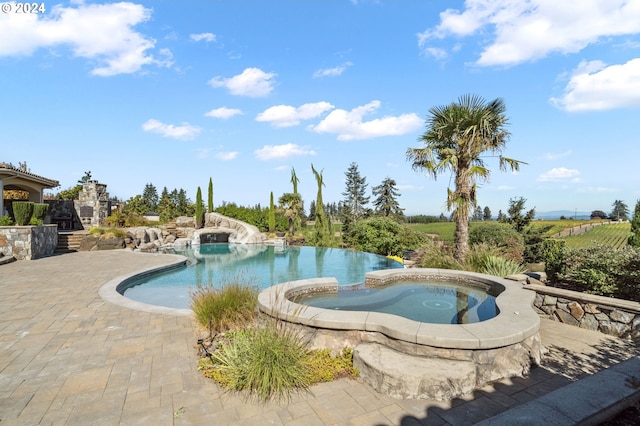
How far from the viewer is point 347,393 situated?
2.77m

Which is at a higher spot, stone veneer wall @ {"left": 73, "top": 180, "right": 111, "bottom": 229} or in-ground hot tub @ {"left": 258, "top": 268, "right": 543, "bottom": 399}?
stone veneer wall @ {"left": 73, "top": 180, "right": 111, "bottom": 229}

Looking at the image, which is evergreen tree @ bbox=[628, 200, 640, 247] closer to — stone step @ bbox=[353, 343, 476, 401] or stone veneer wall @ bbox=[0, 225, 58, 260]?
stone step @ bbox=[353, 343, 476, 401]

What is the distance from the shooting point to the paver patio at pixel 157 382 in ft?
7.97

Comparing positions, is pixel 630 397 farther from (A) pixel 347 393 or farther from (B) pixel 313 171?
(B) pixel 313 171

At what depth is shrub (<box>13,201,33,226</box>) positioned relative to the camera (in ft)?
37.7

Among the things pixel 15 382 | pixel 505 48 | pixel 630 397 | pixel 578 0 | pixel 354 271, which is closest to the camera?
pixel 630 397

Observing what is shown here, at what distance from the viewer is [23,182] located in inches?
635

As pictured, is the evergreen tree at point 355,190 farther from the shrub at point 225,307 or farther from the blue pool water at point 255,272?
the shrub at point 225,307

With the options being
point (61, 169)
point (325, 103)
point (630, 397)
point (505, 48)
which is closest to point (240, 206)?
point (325, 103)

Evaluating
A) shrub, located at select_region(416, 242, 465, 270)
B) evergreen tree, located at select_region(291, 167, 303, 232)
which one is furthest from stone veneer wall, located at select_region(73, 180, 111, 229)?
shrub, located at select_region(416, 242, 465, 270)

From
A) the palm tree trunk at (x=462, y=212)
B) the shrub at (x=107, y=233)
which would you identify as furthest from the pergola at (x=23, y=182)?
the palm tree trunk at (x=462, y=212)

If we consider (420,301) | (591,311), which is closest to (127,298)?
(420,301)

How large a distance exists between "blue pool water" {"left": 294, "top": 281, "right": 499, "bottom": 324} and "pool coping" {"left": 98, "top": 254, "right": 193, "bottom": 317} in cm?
226

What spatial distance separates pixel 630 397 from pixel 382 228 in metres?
11.9
